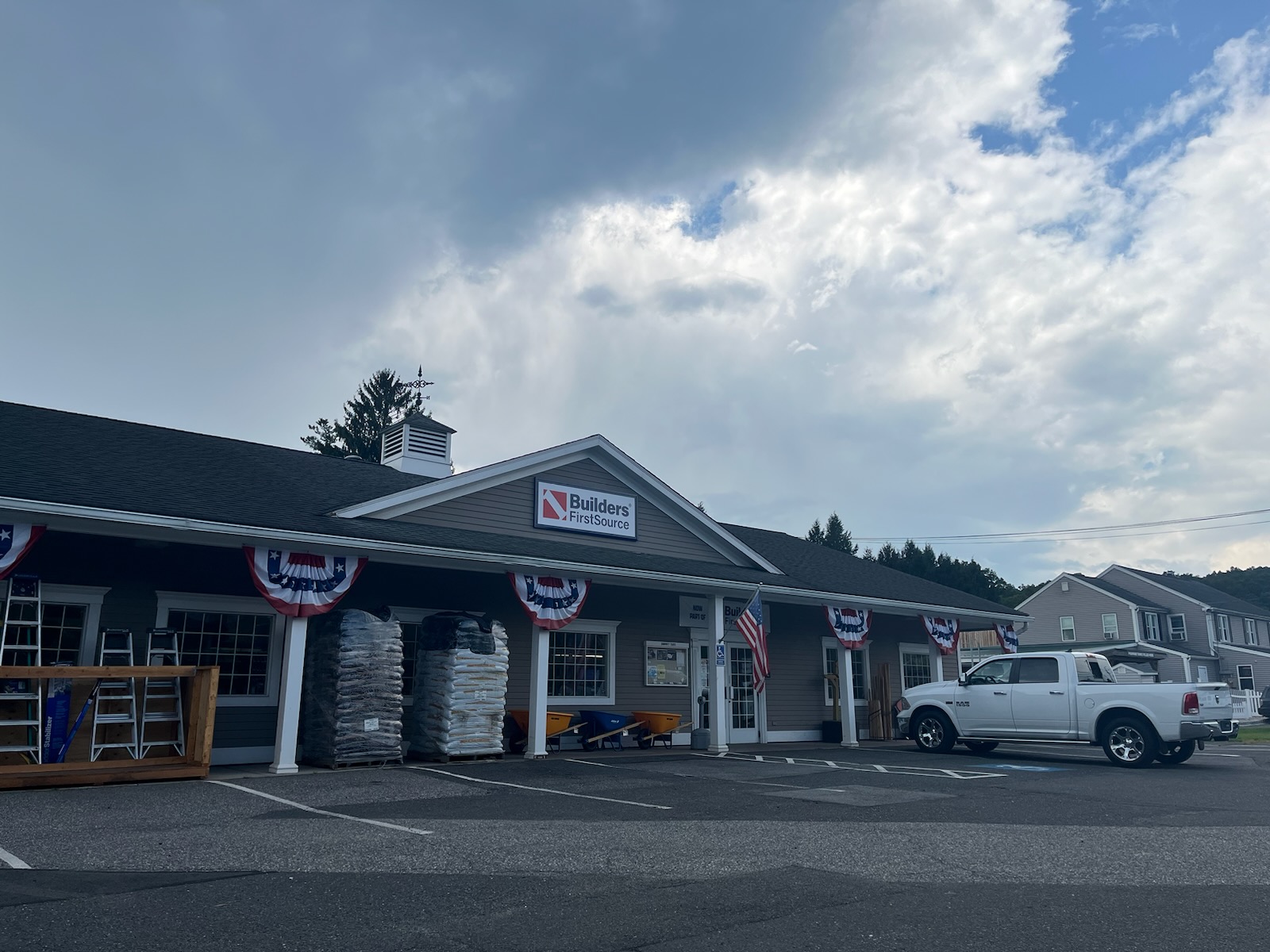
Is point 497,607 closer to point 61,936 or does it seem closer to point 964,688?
point 964,688

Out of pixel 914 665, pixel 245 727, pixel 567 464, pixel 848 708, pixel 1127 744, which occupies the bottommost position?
pixel 1127 744

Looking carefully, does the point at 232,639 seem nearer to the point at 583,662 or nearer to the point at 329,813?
the point at 329,813

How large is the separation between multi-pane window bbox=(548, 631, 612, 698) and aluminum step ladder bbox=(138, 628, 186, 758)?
679 cm

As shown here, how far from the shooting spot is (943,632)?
22.4 meters

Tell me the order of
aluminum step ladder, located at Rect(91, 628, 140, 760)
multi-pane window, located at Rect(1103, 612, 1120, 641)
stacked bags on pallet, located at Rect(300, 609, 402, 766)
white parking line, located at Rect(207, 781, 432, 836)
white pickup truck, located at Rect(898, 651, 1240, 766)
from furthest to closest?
multi-pane window, located at Rect(1103, 612, 1120, 641) → white pickup truck, located at Rect(898, 651, 1240, 766) → stacked bags on pallet, located at Rect(300, 609, 402, 766) → aluminum step ladder, located at Rect(91, 628, 140, 760) → white parking line, located at Rect(207, 781, 432, 836)

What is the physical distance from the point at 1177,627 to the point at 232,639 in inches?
1897

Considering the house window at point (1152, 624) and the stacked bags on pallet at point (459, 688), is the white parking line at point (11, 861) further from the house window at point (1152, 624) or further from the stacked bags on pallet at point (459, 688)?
the house window at point (1152, 624)

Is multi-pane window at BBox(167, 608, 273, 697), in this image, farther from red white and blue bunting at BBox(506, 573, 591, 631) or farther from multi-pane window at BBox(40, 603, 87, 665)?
red white and blue bunting at BBox(506, 573, 591, 631)

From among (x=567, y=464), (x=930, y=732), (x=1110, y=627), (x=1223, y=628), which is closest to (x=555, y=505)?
(x=567, y=464)

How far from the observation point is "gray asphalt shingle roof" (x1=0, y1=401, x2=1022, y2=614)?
11.8 metres

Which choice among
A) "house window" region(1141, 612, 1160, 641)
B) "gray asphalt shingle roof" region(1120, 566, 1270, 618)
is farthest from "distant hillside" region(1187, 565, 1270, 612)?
"house window" region(1141, 612, 1160, 641)

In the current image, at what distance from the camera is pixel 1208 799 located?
427 inches

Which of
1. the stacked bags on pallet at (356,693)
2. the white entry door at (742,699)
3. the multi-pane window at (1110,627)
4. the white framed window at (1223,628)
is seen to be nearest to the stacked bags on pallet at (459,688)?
the stacked bags on pallet at (356,693)

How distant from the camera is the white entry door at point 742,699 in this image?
20.8 m
